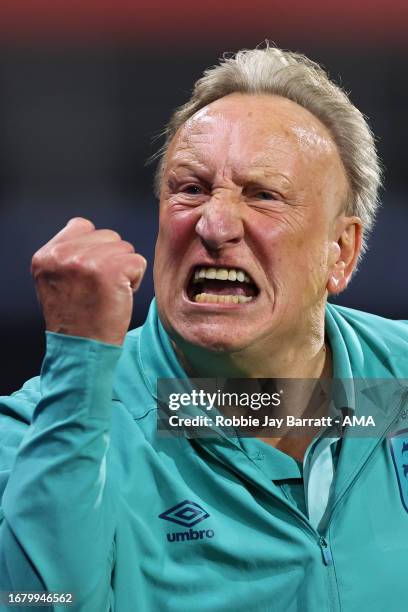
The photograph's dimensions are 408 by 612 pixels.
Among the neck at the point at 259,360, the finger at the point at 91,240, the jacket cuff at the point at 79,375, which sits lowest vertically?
the jacket cuff at the point at 79,375

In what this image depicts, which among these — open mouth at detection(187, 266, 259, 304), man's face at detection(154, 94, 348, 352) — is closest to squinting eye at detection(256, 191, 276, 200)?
man's face at detection(154, 94, 348, 352)

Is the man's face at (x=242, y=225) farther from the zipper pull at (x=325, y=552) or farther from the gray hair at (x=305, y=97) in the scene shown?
the zipper pull at (x=325, y=552)

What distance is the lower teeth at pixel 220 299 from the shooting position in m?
1.17

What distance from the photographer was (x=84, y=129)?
1.52 metres

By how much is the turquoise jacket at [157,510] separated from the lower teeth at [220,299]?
0.35 ft

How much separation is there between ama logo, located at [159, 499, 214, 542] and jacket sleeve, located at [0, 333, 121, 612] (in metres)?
0.15

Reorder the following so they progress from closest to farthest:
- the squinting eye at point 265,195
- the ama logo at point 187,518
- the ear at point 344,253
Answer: the ama logo at point 187,518 → the squinting eye at point 265,195 → the ear at point 344,253

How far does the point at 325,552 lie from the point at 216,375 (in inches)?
11.0

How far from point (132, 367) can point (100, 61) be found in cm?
61

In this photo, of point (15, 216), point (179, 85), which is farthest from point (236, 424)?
point (179, 85)

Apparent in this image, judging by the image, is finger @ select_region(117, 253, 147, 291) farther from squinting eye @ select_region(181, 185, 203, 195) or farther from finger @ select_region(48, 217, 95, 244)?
squinting eye @ select_region(181, 185, 203, 195)

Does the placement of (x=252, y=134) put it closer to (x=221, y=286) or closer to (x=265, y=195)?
(x=265, y=195)

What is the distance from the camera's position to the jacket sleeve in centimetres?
93

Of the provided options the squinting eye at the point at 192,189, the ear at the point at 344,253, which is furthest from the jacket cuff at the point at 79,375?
the ear at the point at 344,253
